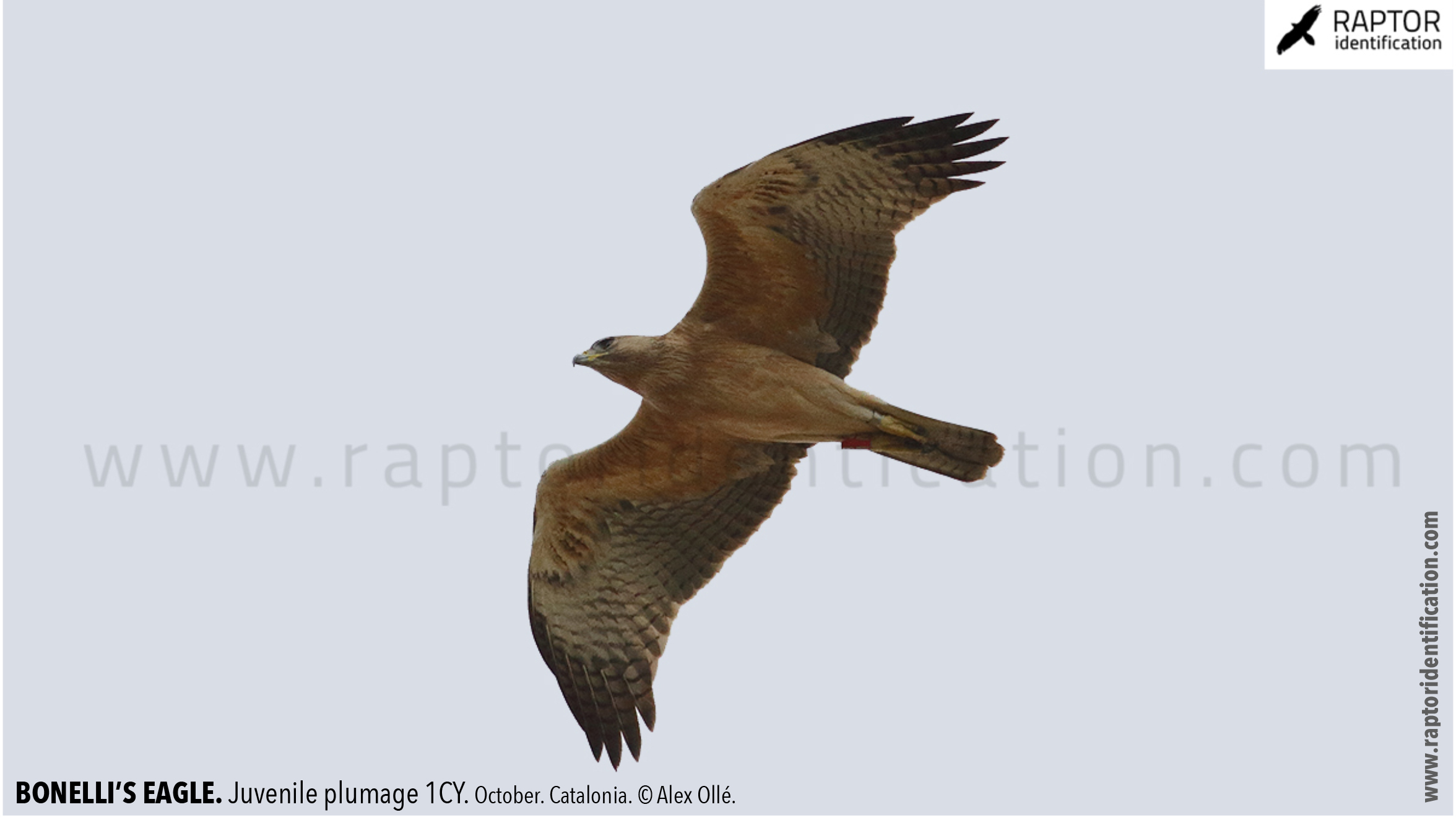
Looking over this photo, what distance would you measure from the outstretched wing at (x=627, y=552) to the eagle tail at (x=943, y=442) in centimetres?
99

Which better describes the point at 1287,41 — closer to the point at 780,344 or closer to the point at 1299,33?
the point at 1299,33

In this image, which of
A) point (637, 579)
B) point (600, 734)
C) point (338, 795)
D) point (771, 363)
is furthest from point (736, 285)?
point (338, 795)

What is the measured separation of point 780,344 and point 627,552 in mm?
1917

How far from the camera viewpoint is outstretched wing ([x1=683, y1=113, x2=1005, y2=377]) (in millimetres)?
10852

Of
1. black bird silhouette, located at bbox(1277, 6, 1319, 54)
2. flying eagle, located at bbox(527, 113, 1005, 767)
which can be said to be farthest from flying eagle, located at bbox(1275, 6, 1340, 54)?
flying eagle, located at bbox(527, 113, 1005, 767)

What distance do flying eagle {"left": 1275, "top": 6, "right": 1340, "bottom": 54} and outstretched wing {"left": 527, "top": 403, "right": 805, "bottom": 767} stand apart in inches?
191

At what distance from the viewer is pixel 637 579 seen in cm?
1211

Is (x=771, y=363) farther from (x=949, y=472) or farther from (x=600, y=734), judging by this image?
(x=600, y=734)

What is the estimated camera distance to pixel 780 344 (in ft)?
36.9

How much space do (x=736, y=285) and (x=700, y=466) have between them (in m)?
1.37

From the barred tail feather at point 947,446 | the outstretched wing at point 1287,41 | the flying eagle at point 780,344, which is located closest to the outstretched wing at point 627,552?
the flying eagle at point 780,344

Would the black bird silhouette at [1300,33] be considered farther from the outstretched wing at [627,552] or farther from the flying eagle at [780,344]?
the outstretched wing at [627,552]

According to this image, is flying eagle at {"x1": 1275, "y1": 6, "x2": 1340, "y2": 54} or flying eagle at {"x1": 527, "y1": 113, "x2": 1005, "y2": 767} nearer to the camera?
flying eagle at {"x1": 527, "y1": 113, "x2": 1005, "y2": 767}

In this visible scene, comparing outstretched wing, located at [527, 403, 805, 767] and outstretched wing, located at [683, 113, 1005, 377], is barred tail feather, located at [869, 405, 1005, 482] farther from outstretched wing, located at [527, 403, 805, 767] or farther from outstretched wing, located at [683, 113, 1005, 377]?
outstretched wing, located at [527, 403, 805, 767]
